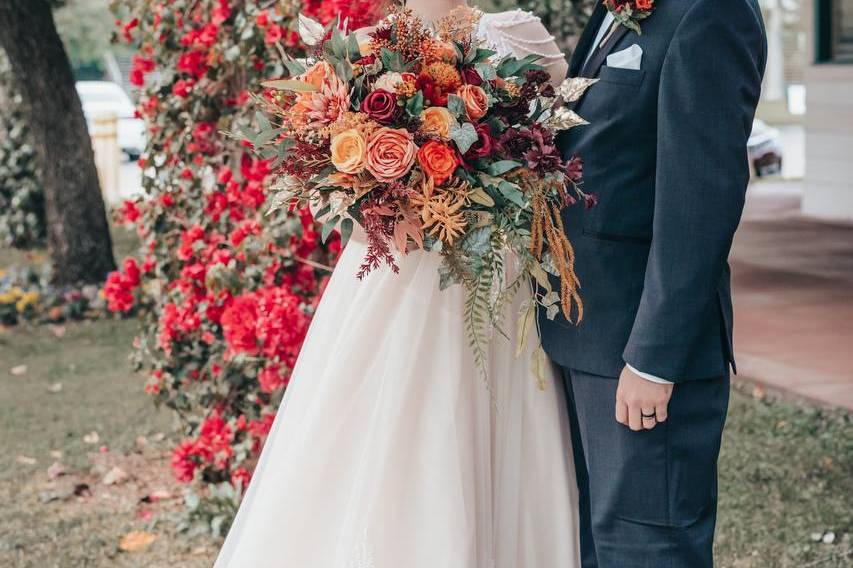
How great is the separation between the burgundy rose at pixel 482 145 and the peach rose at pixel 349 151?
0.23 metres

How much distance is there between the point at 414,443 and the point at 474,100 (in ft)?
2.83

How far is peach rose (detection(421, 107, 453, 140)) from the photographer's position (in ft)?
7.43

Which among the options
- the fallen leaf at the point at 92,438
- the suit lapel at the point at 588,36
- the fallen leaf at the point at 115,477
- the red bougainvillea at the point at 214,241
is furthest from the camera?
the fallen leaf at the point at 92,438

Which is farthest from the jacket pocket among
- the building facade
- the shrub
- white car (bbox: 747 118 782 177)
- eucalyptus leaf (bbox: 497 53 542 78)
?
white car (bbox: 747 118 782 177)

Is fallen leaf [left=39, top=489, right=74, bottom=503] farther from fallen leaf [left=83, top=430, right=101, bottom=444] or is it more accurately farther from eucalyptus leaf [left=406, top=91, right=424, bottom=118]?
eucalyptus leaf [left=406, top=91, right=424, bottom=118]

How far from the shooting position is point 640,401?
2299 millimetres

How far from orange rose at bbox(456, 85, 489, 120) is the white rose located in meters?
0.14

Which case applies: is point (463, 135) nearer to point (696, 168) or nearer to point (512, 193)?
point (512, 193)

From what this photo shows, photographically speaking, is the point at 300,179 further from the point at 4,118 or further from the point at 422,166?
the point at 4,118

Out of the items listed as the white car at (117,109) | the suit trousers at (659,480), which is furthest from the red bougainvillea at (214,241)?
the white car at (117,109)

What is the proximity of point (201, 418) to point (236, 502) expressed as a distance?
0.51 metres

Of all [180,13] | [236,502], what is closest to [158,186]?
[180,13]

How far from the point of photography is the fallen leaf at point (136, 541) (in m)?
4.18

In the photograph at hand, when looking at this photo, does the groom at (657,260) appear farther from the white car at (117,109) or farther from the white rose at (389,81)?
the white car at (117,109)
